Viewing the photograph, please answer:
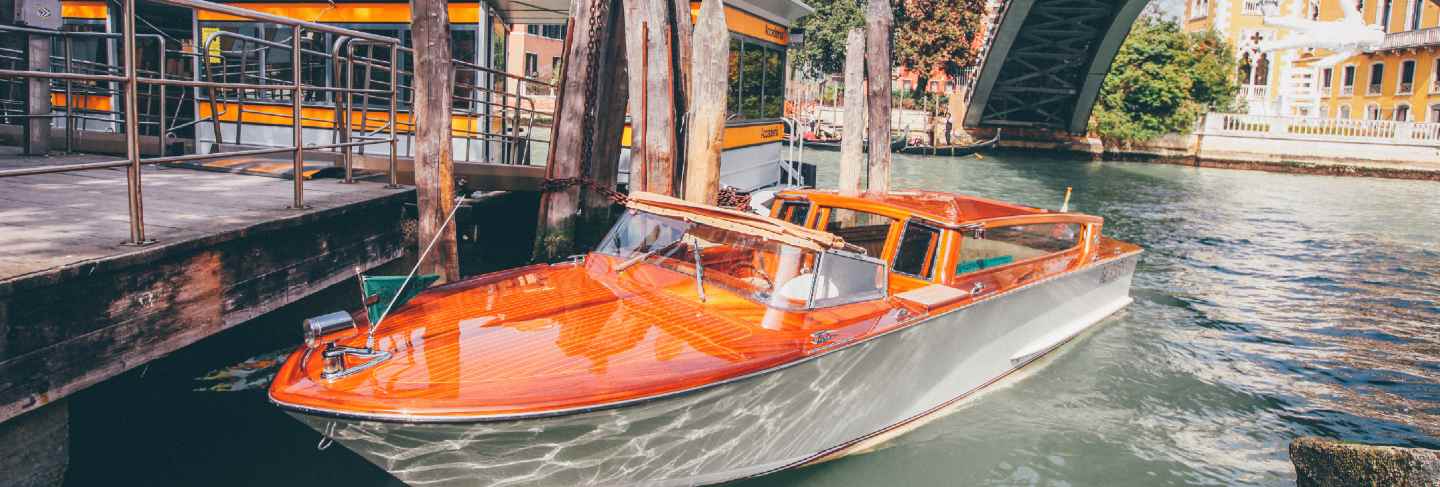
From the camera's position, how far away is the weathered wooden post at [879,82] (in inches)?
396

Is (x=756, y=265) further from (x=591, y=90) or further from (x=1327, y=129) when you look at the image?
(x=1327, y=129)

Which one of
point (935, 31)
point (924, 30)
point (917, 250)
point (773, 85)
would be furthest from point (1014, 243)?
point (924, 30)

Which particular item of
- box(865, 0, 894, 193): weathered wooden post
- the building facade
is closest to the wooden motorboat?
box(865, 0, 894, 193): weathered wooden post

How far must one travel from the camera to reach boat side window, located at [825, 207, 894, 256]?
6133 mm

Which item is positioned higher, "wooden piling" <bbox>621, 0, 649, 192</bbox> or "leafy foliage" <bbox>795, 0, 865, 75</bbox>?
"leafy foliage" <bbox>795, 0, 865, 75</bbox>

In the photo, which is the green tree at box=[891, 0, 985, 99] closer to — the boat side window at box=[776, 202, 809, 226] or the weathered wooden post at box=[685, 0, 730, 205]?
the weathered wooden post at box=[685, 0, 730, 205]

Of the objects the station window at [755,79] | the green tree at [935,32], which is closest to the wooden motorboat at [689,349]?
the station window at [755,79]

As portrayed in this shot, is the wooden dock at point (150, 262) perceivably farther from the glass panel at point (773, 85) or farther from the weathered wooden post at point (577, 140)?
the glass panel at point (773, 85)

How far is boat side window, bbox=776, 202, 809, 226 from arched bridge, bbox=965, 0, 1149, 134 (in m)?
21.7

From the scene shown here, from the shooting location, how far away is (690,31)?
7672 millimetres

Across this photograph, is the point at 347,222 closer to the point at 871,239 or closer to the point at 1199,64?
the point at 871,239

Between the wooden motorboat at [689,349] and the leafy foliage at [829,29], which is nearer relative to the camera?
the wooden motorboat at [689,349]

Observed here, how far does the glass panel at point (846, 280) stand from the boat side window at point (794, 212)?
1.26 meters

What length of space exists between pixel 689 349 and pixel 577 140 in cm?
306
